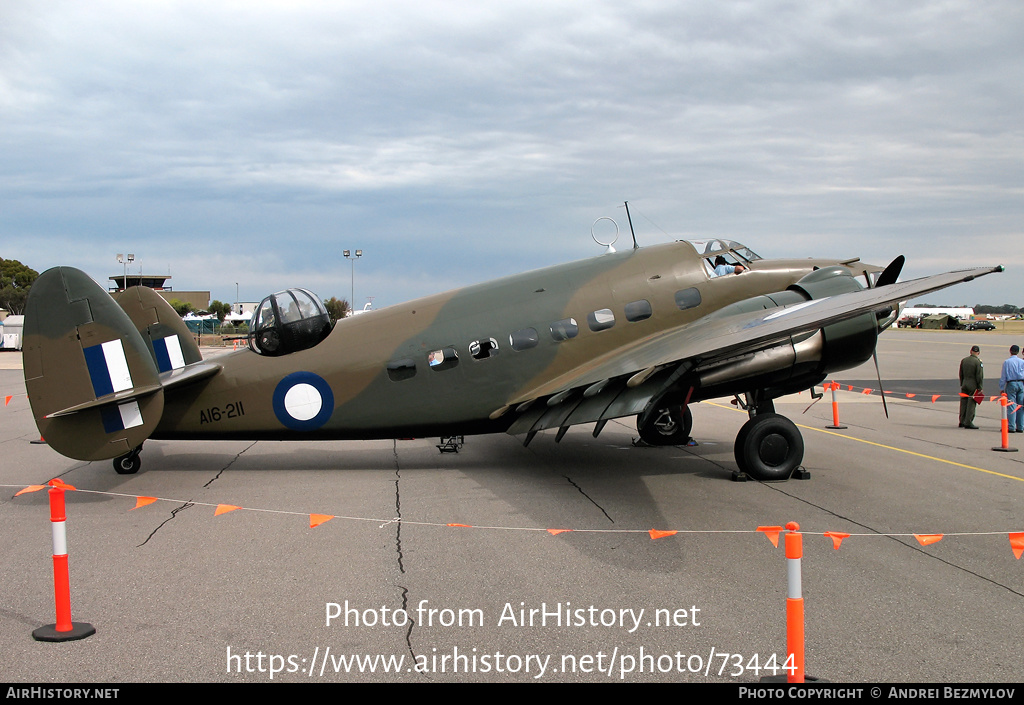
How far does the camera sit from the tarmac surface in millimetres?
5035

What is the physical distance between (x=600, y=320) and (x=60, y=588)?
8.16 meters

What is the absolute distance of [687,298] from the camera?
38.4ft

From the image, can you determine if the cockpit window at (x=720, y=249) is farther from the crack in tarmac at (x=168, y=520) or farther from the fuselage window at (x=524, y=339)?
the crack in tarmac at (x=168, y=520)

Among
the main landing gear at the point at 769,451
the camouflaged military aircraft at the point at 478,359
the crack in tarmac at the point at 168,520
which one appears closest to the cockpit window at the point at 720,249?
the camouflaged military aircraft at the point at 478,359

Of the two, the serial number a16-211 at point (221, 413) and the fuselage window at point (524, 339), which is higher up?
the fuselage window at point (524, 339)

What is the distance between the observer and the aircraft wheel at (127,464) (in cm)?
1160

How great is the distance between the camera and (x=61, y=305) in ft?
32.0

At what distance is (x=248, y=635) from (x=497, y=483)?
571cm

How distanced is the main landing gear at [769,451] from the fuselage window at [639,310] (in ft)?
7.56

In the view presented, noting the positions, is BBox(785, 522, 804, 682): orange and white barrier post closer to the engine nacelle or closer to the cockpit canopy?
the engine nacelle

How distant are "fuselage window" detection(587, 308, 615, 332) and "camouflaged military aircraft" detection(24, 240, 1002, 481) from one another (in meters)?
0.02

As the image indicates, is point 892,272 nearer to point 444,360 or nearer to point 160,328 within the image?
point 444,360

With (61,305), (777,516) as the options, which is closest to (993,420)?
(777,516)
